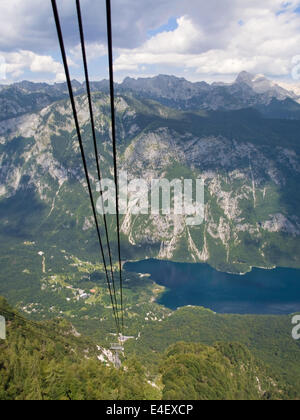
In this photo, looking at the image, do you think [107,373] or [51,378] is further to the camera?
[107,373]

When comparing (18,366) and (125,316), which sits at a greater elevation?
(18,366)

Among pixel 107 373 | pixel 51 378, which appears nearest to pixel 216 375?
pixel 107 373

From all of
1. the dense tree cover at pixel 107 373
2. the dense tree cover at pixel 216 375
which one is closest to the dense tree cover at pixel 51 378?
the dense tree cover at pixel 107 373

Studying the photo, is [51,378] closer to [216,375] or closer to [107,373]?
[107,373]

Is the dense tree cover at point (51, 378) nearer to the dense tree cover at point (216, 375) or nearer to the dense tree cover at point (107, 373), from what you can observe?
the dense tree cover at point (107, 373)

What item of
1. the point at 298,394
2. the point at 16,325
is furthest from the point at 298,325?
the point at 16,325

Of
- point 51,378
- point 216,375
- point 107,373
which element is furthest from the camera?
point 216,375
